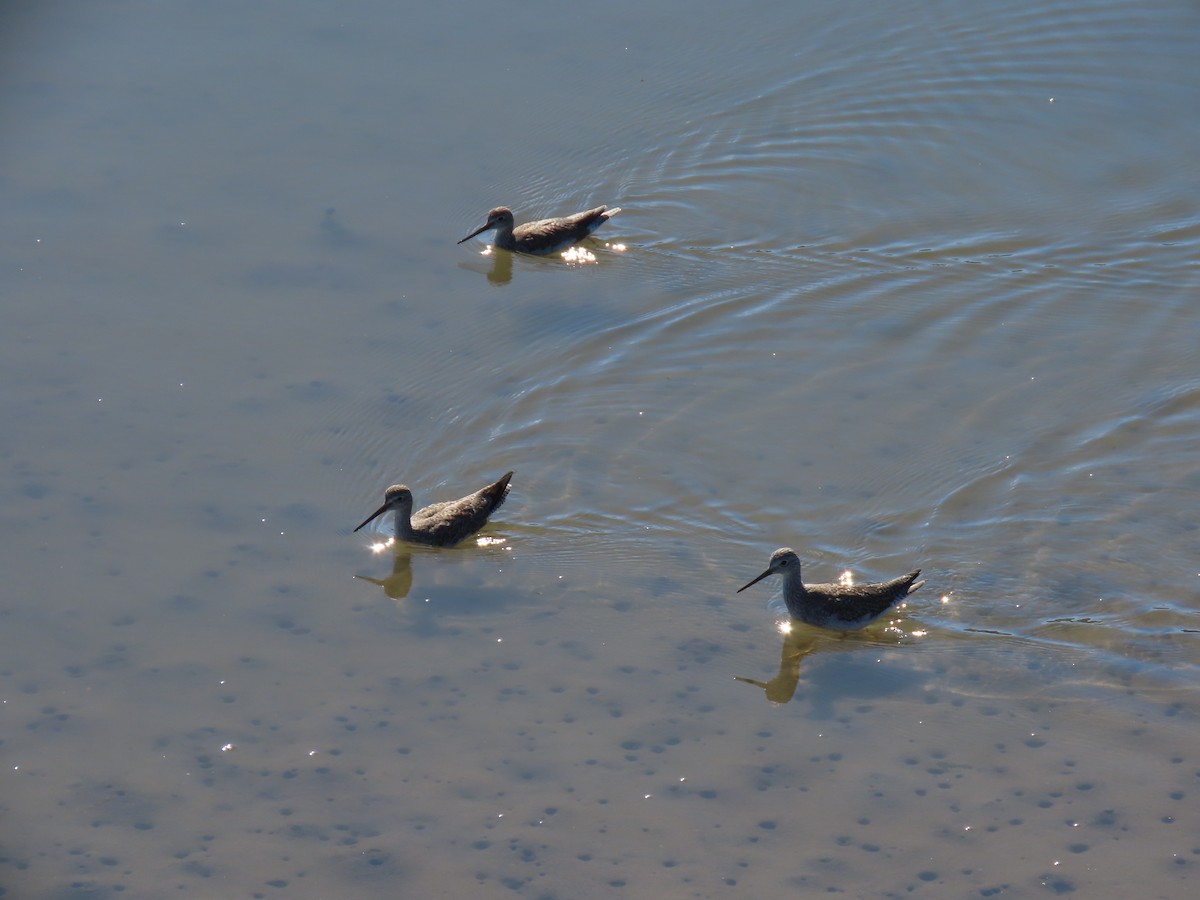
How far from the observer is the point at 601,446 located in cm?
1094

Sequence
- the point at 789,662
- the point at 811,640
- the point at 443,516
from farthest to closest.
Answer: the point at 443,516
the point at 811,640
the point at 789,662

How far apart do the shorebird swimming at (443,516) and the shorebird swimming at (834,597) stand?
1.94 meters

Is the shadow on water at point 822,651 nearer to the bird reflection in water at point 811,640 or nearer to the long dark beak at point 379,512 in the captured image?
the bird reflection in water at point 811,640

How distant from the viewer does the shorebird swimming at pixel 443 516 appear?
10008mm

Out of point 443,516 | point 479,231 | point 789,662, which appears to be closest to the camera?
point 789,662

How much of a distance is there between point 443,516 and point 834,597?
2.77 m

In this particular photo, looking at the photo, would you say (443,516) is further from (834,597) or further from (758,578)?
(834,597)

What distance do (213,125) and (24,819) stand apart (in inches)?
344

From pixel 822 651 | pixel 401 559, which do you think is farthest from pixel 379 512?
pixel 822 651

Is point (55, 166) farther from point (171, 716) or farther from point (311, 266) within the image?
point (171, 716)

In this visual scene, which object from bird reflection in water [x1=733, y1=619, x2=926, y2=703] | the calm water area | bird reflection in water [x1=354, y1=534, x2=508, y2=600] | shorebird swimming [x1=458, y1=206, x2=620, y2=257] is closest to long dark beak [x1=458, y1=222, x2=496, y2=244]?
shorebird swimming [x1=458, y1=206, x2=620, y2=257]

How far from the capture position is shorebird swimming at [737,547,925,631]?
30.3ft

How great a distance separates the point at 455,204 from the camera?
13.9 meters

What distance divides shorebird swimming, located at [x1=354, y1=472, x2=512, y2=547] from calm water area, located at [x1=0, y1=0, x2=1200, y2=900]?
0.19m
